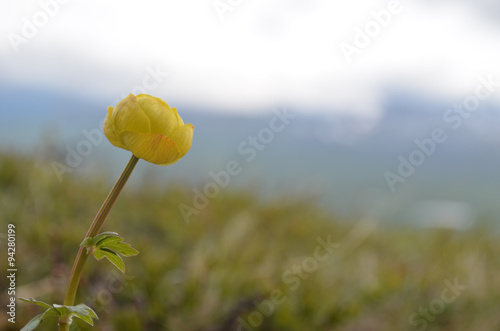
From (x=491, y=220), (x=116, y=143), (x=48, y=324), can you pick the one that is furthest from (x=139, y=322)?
(x=491, y=220)

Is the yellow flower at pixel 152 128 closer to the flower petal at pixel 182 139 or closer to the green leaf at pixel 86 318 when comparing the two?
Result: the flower petal at pixel 182 139

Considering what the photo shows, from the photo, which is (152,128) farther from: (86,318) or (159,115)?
(86,318)

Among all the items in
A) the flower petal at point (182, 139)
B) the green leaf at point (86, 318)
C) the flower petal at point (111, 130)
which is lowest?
the green leaf at point (86, 318)

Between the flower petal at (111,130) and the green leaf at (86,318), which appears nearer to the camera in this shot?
the green leaf at (86,318)

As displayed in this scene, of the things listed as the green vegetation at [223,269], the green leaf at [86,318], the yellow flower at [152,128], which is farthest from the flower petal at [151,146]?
the green vegetation at [223,269]

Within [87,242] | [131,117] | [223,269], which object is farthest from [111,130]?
[223,269]

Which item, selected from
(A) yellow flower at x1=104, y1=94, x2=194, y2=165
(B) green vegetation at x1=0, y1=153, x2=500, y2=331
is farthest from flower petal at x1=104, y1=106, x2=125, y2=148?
(B) green vegetation at x1=0, y1=153, x2=500, y2=331

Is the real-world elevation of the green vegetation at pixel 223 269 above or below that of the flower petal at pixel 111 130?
below

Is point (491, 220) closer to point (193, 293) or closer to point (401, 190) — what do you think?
point (401, 190)
